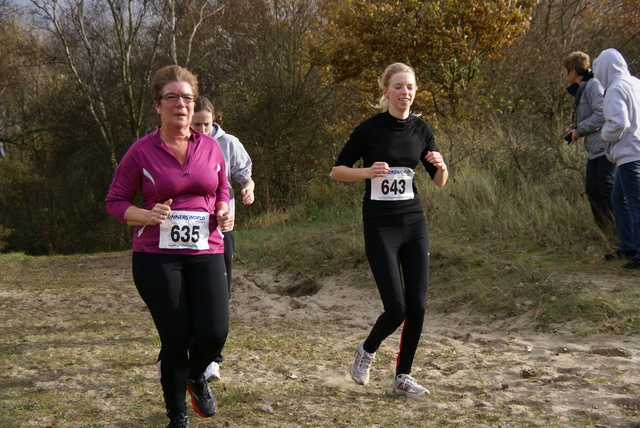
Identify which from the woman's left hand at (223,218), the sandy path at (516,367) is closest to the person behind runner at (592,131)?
the sandy path at (516,367)

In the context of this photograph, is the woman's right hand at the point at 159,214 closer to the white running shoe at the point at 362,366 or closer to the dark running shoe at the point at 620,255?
the white running shoe at the point at 362,366

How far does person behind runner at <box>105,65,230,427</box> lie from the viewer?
350 centimetres

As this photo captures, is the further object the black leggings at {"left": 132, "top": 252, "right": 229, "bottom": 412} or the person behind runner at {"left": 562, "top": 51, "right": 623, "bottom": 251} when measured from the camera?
the person behind runner at {"left": 562, "top": 51, "right": 623, "bottom": 251}

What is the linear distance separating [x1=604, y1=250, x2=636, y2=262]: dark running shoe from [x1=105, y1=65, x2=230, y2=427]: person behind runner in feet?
17.1

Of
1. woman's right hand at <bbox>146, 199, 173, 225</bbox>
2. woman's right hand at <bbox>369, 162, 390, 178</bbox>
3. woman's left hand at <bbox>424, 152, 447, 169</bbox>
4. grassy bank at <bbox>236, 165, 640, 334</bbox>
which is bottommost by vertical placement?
grassy bank at <bbox>236, 165, 640, 334</bbox>

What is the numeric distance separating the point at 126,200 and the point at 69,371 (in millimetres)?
2246

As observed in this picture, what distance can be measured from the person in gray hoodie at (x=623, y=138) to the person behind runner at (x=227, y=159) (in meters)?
3.86

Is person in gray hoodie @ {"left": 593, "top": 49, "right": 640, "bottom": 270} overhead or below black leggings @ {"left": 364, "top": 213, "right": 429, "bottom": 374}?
overhead

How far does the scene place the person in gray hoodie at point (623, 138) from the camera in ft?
22.2

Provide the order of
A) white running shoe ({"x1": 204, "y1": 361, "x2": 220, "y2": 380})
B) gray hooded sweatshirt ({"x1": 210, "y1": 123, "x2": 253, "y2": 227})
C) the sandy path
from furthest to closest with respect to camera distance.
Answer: gray hooded sweatshirt ({"x1": 210, "y1": 123, "x2": 253, "y2": 227}) < white running shoe ({"x1": 204, "y1": 361, "x2": 220, "y2": 380}) < the sandy path

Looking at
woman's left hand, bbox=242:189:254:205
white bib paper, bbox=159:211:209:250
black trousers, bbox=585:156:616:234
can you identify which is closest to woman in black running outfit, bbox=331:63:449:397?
woman's left hand, bbox=242:189:254:205

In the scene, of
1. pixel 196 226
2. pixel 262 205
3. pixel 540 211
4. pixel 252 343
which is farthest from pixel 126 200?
pixel 262 205

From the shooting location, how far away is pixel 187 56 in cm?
2520

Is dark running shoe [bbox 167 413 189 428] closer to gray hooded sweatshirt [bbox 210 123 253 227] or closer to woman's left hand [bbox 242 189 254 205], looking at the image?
woman's left hand [bbox 242 189 254 205]
